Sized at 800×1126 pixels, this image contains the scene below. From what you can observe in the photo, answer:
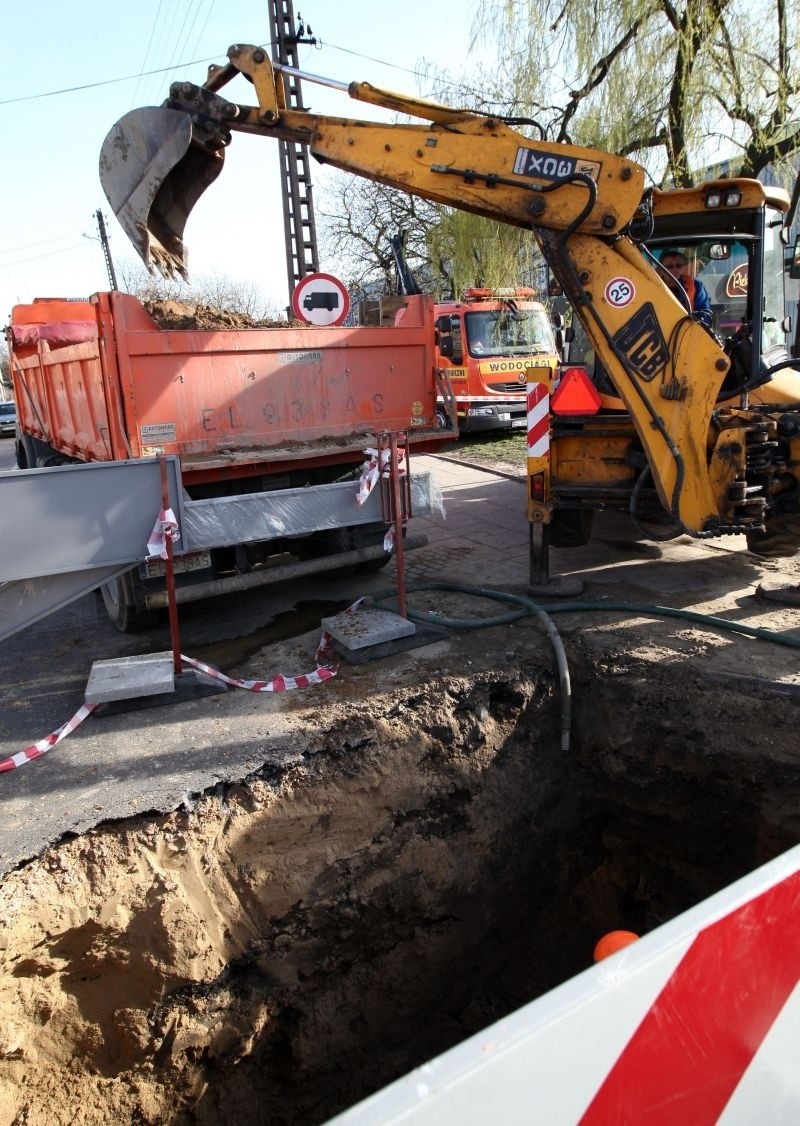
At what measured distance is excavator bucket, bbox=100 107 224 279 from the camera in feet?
15.9

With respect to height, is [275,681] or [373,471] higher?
[373,471]

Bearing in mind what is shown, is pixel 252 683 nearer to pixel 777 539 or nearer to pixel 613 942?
pixel 613 942

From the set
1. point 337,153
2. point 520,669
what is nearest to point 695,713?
point 520,669

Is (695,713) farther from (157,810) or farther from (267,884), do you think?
(157,810)

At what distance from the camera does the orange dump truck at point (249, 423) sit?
478cm

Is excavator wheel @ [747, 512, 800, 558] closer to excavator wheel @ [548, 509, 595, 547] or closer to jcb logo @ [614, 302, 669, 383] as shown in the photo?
excavator wheel @ [548, 509, 595, 547]

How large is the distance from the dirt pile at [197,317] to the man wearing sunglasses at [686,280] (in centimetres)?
310

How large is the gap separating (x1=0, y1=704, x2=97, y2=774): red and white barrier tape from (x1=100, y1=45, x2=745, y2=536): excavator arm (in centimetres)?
315

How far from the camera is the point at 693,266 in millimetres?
5844

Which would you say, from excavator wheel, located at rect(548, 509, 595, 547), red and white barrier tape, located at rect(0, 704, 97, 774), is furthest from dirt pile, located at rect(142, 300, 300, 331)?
excavator wheel, located at rect(548, 509, 595, 547)

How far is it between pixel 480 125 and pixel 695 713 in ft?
13.3

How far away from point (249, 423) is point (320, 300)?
81.3 inches

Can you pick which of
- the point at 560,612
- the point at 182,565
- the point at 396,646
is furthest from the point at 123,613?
the point at 560,612

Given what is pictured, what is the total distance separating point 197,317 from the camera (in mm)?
5402
